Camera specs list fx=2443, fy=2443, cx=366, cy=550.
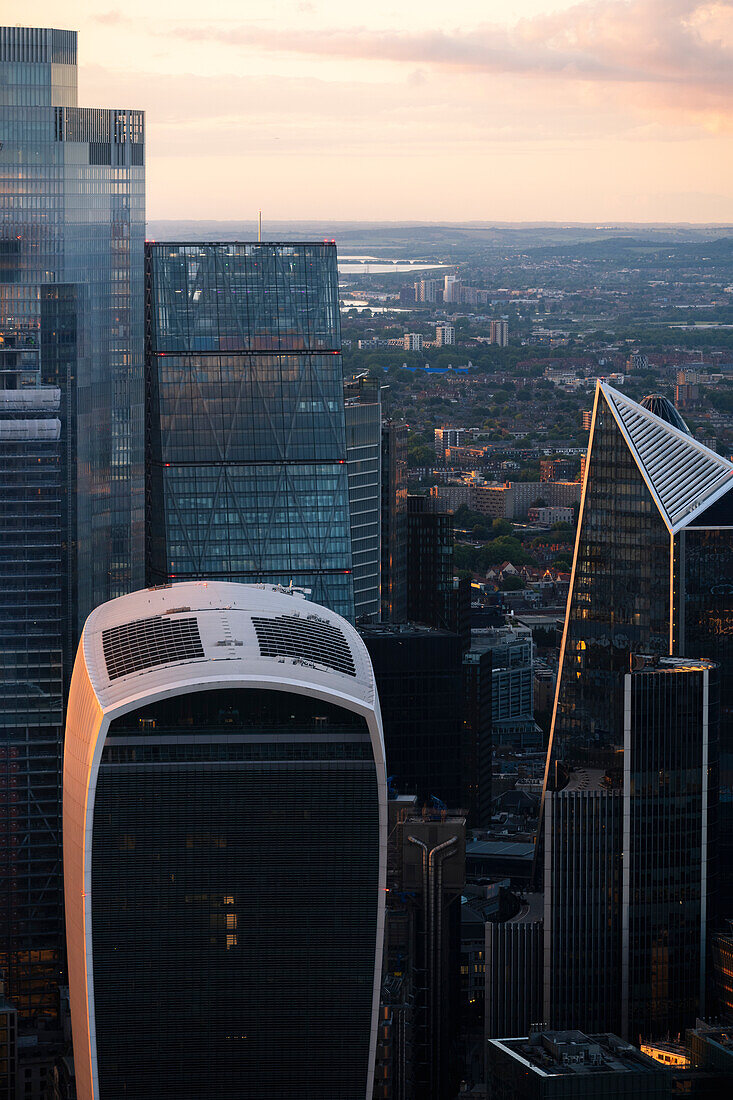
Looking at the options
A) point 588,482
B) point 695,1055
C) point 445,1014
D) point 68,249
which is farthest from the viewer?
point 68,249

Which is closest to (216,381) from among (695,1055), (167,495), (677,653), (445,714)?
(167,495)

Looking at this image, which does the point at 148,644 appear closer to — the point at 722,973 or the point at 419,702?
the point at 722,973

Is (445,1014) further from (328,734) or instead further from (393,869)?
(328,734)

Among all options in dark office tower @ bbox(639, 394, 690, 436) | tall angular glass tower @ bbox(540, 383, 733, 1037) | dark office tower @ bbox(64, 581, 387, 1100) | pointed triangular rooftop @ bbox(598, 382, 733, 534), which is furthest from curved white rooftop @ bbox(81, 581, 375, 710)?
dark office tower @ bbox(639, 394, 690, 436)

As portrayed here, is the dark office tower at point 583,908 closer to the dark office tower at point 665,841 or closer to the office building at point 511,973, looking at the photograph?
the dark office tower at point 665,841

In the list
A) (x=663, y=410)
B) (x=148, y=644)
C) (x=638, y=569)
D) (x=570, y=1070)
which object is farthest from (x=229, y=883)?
(x=663, y=410)
